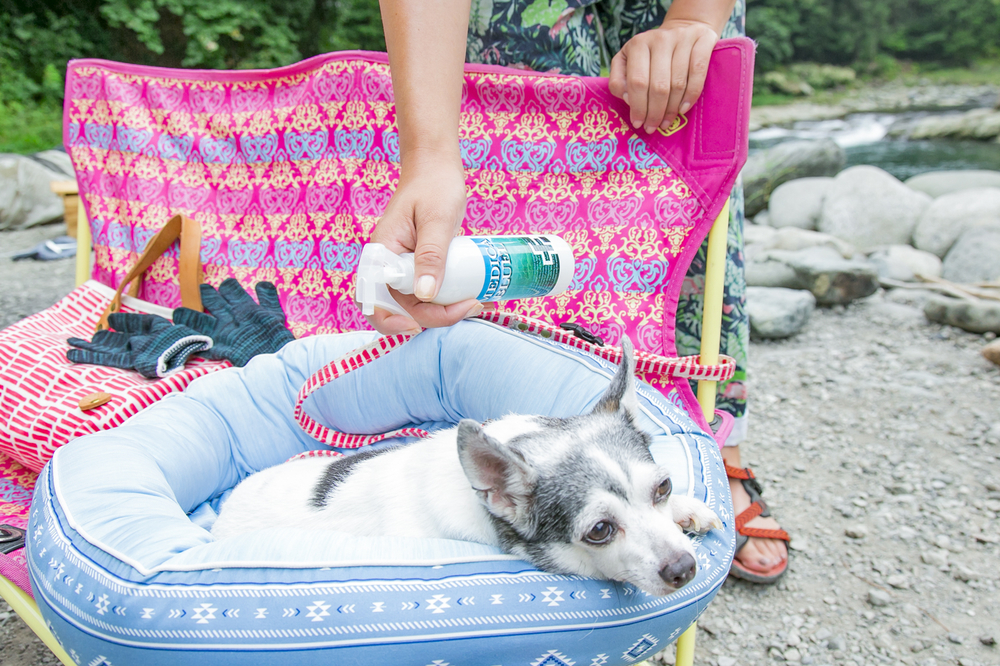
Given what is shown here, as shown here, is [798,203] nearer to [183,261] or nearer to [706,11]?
[706,11]

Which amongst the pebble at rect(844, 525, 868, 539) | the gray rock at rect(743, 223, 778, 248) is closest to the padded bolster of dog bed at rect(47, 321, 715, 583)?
the pebble at rect(844, 525, 868, 539)

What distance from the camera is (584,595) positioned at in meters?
1.21

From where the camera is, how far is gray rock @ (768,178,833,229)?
7.52 m

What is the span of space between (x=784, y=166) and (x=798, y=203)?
1.14 metres

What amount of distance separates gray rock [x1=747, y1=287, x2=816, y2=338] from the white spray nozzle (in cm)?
349

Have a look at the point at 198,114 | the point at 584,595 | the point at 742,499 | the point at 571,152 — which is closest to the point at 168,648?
the point at 584,595

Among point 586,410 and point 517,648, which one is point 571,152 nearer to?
point 586,410

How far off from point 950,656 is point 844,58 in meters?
33.1

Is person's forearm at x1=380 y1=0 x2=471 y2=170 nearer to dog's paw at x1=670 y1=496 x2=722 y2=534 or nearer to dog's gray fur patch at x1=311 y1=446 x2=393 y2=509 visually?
dog's gray fur patch at x1=311 y1=446 x2=393 y2=509

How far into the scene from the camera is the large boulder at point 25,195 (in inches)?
299

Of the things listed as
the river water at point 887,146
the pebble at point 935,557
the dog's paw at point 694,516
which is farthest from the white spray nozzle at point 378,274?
the river water at point 887,146

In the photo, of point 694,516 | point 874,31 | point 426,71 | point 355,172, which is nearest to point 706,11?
point 426,71

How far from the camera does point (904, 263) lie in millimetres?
5844

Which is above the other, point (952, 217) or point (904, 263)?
point (952, 217)
